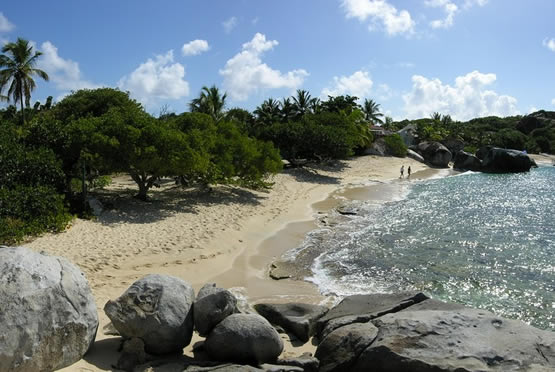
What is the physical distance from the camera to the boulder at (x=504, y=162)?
54375 millimetres

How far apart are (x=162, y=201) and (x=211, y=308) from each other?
14960 millimetres

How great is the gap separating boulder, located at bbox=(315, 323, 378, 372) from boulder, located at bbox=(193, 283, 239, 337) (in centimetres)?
192

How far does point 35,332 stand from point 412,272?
11771mm

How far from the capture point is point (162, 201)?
22375mm

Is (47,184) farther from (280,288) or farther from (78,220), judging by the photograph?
(280,288)

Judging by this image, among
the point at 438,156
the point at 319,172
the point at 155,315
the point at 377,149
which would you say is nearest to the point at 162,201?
the point at 155,315

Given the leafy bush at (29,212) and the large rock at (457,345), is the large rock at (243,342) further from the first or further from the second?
the leafy bush at (29,212)

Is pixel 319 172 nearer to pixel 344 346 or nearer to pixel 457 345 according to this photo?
pixel 344 346

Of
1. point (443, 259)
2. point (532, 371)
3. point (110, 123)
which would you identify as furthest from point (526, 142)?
point (532, 371)

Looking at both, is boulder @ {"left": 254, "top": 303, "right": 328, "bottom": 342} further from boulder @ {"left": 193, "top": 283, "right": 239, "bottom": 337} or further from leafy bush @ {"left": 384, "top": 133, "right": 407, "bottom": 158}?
leafy bush @ {"left": 384, "top": 133, "right": 407, "bottom": 158}

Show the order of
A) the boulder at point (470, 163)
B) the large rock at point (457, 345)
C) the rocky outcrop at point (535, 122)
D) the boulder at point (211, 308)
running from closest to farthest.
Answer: the large rock at point (457, 345) → the boulder at point (211, 308) → the boulder at point (470, 163) → the rocky outcrop at point (535, 122)

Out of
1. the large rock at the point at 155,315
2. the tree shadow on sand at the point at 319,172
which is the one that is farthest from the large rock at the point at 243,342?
the tree shadow on sand at the point at 319,172

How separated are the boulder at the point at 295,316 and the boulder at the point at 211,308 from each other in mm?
1739

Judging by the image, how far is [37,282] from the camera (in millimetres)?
6844
